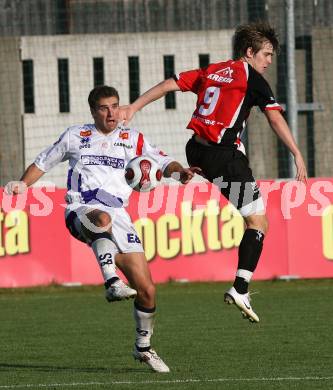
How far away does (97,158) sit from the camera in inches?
388

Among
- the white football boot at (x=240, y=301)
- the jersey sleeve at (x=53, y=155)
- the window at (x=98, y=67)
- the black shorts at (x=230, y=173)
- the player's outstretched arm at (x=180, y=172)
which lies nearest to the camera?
the player's outstretched arm at (x=180, y=172)

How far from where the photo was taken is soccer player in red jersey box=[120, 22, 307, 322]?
949 centimetres

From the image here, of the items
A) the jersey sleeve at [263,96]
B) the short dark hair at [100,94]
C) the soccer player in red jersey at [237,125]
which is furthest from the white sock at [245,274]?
the short dark hair at [100,94]

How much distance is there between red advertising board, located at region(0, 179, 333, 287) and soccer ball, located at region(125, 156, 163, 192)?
8158 millimetres

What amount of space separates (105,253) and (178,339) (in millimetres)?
2811

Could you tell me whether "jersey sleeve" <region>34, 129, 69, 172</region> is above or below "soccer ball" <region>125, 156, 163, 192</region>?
above

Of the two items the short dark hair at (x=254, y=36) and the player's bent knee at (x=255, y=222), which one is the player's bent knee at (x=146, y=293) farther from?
the short dark hair at (x=254, y=36)

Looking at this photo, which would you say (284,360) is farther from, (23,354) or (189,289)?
(189,289)

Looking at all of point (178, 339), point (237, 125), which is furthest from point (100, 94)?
point (178, 339)

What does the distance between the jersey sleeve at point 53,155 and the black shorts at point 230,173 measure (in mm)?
1040

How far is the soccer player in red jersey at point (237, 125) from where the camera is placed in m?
9.49

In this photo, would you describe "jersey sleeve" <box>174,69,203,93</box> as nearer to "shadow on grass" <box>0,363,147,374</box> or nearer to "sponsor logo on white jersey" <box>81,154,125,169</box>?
"sponsor logo on white jersey" <box>81,154,125,169</box>

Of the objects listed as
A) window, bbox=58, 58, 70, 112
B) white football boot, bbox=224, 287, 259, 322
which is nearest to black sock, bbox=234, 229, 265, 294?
white football boot, bbox=224, 287, 259, 322

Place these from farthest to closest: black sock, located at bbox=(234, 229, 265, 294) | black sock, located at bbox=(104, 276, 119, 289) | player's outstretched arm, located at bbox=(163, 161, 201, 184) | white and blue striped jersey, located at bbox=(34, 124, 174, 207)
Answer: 1. white and blue striped jersey, located at bbox=(34, 124, 174, 207)
2. black sock, located at bbox=(234, 229, 265, 294)
3. black sock, located at bbox=(104, 276, 119, 289)
4. player's outstretched arm, located at bbox=(163, 161, 201, 184)
